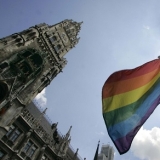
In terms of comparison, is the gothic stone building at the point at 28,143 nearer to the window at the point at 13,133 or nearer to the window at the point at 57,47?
the window at the point at 13,133

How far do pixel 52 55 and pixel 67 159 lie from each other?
19.2 metres

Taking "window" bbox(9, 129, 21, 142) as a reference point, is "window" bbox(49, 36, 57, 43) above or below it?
above

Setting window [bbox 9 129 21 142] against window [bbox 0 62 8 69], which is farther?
window [bbox 0 62 8 69]

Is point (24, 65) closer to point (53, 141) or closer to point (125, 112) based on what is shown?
point (53, 141)

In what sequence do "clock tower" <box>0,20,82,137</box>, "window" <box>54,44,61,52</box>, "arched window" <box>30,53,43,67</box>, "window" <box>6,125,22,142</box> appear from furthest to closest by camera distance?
"window" <box>54,44,61,52</box> → "arched window" <box>30,53,43,67</box> → "clock tower" <box>0,20,82,137</box> → "window" <box>6,125,22,142</box>

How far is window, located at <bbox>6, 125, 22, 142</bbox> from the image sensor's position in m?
27.9

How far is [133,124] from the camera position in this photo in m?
11.8

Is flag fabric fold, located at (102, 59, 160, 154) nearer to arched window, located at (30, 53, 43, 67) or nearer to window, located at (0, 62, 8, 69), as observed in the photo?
window, located at (0, 62, 8, 69)

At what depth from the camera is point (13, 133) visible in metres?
28.6

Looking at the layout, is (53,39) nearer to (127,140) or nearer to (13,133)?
(13,133)

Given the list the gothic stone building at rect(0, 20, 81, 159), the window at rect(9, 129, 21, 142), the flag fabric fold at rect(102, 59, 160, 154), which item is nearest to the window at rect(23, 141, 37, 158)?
the window at rect(9, 129, 21, 142)

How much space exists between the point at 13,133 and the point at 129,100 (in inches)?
826

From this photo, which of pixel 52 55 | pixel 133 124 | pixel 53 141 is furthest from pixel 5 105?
pixel 133 124

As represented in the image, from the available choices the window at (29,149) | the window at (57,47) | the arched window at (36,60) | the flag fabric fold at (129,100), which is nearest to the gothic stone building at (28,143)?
the window at (29,149)
